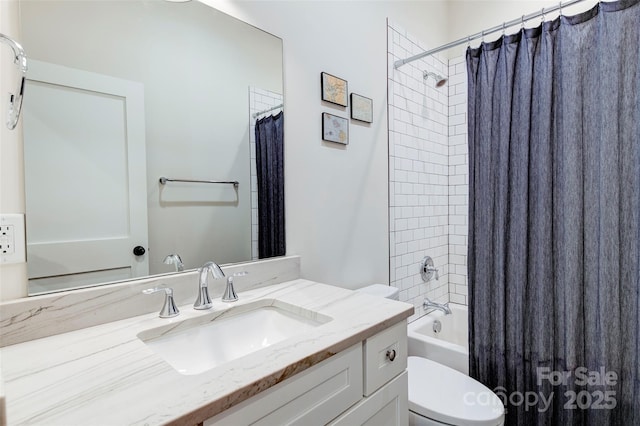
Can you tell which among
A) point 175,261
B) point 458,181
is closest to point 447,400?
point 175,261

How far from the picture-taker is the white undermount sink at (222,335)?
2.95 feet

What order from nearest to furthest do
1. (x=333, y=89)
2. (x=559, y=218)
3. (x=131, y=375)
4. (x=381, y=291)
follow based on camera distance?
1. (x=131, y=375)
2. (x=559, y=218)
3. (x=333, y=89)
4. (x=381, y=291)

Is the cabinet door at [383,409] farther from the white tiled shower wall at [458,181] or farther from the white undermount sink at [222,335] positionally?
the white tiled shower wall at [458,181]

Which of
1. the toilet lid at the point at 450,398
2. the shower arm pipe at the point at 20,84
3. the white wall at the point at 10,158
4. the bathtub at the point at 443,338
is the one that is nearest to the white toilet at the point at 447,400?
the toilet lid at the point at 450,398

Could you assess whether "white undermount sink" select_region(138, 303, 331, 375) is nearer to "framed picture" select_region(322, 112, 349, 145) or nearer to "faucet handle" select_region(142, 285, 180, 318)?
"faucet handle" select_region(142, 285, 180, 318)

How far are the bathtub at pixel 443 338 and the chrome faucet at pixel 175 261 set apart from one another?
1.45 meters

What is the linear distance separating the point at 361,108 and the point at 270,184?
759 millimetres

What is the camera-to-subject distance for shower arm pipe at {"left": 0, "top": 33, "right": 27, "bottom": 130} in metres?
0.72

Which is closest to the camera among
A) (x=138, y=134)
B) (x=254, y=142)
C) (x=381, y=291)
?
(x=138, y=134)

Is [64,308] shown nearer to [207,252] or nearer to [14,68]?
[207,252]

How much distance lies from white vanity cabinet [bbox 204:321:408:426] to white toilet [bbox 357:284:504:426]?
0.34 meters

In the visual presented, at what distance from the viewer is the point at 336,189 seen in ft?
5.43

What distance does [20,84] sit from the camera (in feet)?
2.52

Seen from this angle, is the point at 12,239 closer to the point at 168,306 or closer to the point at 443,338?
the point at 168,306
